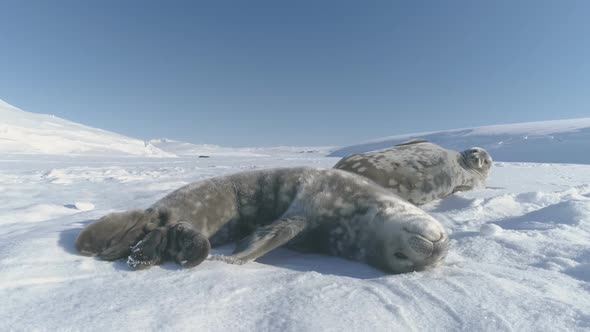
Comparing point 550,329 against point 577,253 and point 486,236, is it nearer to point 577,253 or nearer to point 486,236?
point 577,253

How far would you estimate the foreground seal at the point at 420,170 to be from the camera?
11.6 ft

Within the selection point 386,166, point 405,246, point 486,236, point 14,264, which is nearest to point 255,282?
point 405,246

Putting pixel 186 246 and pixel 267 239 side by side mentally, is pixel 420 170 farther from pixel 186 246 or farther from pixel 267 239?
pixel 186 246

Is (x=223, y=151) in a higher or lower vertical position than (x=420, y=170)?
higher

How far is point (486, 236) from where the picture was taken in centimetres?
234

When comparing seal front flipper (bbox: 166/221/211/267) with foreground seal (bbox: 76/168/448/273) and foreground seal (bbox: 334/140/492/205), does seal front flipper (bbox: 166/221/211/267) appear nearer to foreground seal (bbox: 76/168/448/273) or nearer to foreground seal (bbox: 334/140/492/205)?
foreground seal (bbox: 76/168/448/273)

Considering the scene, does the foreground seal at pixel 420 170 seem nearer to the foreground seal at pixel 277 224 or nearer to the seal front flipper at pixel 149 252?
the foreground seal at pixel 277 224

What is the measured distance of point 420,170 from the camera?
3775mm

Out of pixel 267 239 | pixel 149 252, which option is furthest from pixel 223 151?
pixel 149 252

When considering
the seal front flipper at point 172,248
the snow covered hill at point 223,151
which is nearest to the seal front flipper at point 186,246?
the seal front flipper at point 172,248

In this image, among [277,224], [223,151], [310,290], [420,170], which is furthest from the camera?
[223,151]

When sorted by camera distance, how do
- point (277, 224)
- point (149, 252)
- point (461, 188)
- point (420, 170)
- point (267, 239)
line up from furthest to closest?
1. point (461, 188)
2. point (420, 170)
3. point (277, 224)
4. point (267, 239)
5. point (149, 252)

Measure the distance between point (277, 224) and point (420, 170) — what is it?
197cm

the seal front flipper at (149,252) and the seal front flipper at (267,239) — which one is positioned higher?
the seal front flipper at (149,252)
